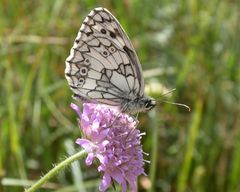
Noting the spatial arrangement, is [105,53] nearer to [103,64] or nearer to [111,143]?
[103,64]

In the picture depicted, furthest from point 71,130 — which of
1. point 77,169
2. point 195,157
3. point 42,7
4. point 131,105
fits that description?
point 131,105

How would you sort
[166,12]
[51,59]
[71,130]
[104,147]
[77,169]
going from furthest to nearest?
1. [166,12]
2. [51,59]
3. [71,130]
4. [77,169]
5. [104,147]

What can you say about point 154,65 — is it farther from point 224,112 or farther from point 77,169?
point 77,169

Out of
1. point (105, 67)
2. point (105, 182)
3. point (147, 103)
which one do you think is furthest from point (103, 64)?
point (105, 182)

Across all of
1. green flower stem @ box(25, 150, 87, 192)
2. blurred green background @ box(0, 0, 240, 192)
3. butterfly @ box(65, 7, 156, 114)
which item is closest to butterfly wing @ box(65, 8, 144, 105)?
butterfly @ box(65, 7, 156, 114)

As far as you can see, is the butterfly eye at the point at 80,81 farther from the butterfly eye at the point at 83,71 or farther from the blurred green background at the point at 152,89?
the blurred green background at the point at 152,89

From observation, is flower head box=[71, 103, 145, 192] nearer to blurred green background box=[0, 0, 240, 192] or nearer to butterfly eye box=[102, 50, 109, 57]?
butterfly eye box=[102, 50, 109, 57]

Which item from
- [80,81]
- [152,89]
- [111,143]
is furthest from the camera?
[152,89]
